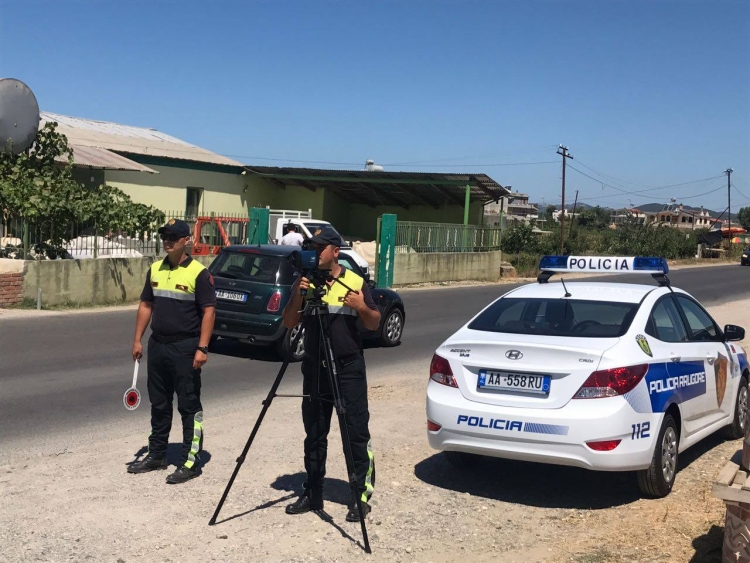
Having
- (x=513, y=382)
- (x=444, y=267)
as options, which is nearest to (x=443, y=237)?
(x=444, y=267)

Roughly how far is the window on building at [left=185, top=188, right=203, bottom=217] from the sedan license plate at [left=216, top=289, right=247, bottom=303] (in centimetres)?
2449

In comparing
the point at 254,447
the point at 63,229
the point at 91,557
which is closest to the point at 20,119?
the point at 63,229

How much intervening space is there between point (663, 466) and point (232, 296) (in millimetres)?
7142

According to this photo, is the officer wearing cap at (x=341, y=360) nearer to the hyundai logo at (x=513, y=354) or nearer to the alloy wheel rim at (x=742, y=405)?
the hyundai logo at (x=513, y=354)

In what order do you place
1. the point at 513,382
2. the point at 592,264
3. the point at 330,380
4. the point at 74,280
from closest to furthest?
1. the point at 330,380
2. the point at 513,382
3. the point at 592,264
4. the point at 74,280

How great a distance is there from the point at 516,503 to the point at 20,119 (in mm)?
16292

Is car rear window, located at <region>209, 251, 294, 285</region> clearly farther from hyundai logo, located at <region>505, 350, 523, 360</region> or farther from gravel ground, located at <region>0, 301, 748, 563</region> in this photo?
hyundai logo, located at <region>505, 350, 523, 360</region>

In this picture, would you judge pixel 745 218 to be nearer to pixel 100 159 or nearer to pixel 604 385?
pixel 100 159

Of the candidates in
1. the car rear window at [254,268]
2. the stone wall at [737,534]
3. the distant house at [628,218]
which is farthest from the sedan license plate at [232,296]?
the distant house at [628,218]

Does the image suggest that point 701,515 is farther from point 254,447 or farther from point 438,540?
point 254,447

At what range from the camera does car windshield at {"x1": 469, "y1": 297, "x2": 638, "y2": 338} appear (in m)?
6.41

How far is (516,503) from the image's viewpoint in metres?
6.11

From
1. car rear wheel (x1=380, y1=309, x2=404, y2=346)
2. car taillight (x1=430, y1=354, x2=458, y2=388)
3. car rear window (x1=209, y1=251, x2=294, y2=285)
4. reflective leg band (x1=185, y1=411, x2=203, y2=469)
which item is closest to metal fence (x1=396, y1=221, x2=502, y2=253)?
car rear wheel (x1=380, y1=309, x2=404, y2=346)

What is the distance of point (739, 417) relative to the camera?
7.95 metres
